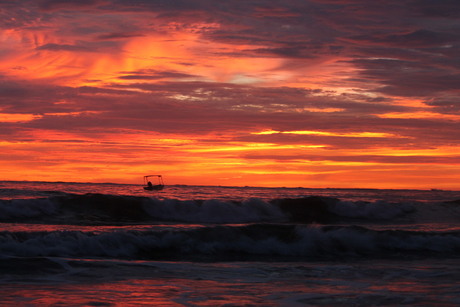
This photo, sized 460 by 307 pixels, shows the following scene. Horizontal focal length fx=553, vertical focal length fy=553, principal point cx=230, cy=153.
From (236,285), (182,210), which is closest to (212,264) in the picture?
(236,285)

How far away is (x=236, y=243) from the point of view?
1927 cm

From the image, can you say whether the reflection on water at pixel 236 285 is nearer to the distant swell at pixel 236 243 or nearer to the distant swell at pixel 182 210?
the distant swell at pixel 236 243

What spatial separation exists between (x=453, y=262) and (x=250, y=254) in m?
6.21

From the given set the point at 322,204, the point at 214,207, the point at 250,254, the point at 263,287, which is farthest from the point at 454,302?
the point at 322,204

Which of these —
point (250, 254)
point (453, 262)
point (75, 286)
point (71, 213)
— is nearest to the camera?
point (75, 286)

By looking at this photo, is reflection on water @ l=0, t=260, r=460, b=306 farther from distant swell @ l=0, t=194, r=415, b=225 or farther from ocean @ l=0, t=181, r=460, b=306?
distant swell @ l=0, t=194, r=415, b=225

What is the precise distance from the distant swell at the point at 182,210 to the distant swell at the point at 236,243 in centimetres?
801

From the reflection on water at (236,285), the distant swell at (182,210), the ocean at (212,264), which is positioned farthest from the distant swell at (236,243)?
the distant swell at (182,210)

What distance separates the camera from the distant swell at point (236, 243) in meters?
16.8

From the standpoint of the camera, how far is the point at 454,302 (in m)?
10.1

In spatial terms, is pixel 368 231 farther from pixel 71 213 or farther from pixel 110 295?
pixel 71 213

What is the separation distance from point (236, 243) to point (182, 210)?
1333cm

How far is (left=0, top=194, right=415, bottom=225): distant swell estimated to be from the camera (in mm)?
27641

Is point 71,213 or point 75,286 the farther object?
point 71,213
